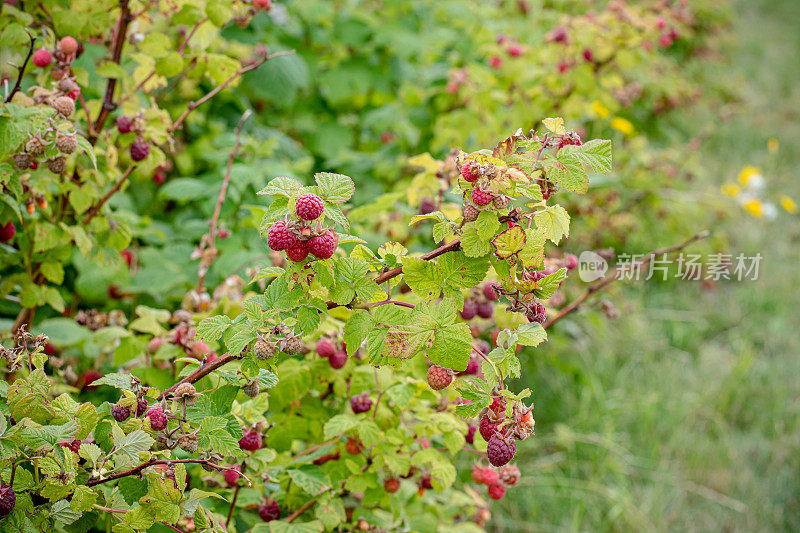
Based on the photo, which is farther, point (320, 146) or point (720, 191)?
point (720, 191)

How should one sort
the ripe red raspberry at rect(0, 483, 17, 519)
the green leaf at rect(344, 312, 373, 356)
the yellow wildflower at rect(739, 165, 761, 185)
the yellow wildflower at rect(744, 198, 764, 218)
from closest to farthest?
the ripe red raspberry at rect(0, 483, 17, 519) < the green leaf at rect(344, 312, 373, 356) < the yellow wildflower at rect(744, 198, 764, 218) < the yellow wildflower at rect(739, 165, 761, 185)

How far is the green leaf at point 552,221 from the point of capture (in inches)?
32.0

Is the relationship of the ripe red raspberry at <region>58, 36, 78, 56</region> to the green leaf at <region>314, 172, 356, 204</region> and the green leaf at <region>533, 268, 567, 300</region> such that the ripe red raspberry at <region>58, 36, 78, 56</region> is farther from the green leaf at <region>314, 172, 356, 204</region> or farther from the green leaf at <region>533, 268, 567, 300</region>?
the green leaf at <region>533, 268, 567, 300</region>

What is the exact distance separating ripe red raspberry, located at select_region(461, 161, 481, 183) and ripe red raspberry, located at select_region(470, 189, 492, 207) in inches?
0.6

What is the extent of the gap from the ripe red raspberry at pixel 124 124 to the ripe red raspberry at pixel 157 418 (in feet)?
2.11

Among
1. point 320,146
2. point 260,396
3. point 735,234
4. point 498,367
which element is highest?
point 498,367

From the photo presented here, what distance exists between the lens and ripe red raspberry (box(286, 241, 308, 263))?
0.78m

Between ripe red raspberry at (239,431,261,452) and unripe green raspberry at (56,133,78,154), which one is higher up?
unripe green raspberry at (56,133,78,154)

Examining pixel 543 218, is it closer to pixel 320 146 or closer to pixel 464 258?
pixel 464 258

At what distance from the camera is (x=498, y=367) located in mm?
847

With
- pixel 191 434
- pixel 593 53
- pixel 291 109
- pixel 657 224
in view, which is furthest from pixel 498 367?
pixel 657 224

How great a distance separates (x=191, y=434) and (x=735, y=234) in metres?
3.46

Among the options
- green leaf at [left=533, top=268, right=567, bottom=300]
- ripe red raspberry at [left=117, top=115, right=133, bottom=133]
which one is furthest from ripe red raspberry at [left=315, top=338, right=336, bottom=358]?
ripe red raspberry at [left=117, top=115, right=133, bottom=133]

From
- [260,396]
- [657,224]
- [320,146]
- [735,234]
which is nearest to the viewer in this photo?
[260,396]
